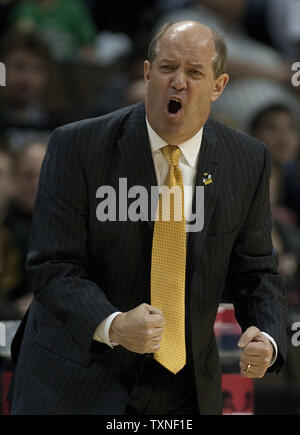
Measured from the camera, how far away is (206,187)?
79.7 inches

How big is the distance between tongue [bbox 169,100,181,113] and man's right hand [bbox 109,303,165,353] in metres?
0.48

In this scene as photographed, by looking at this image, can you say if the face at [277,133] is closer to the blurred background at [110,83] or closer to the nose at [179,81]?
the blurred background at [110,83]

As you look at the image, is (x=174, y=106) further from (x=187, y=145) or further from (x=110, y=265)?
(x=110, y=265)

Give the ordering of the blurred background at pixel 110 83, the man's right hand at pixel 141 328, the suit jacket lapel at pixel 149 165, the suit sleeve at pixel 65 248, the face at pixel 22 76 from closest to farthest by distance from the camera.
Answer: the man's right hand at pixel 141 328
the suit sleeve at pixel 65 248
the suit jacket lapel at pixel 149 165
the blurred background at pixel 110 83
the face at pixel 22 76

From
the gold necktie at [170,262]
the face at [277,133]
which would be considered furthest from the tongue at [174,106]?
the face at [277,133]

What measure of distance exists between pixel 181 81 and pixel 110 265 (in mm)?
457

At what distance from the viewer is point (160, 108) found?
1.96 metres

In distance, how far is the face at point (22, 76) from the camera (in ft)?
13.9

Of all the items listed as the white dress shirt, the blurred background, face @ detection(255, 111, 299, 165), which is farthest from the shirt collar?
face @ detection(255, 111, 299, 165)

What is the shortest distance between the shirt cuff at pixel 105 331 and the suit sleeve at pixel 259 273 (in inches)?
14.8

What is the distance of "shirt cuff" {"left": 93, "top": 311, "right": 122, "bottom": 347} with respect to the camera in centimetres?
186

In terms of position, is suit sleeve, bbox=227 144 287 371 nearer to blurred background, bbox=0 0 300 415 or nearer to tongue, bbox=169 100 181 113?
tongue, bbox=169 100 181 113

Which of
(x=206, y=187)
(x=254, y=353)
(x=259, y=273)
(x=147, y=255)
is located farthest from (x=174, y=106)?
(x=254, y=353)
